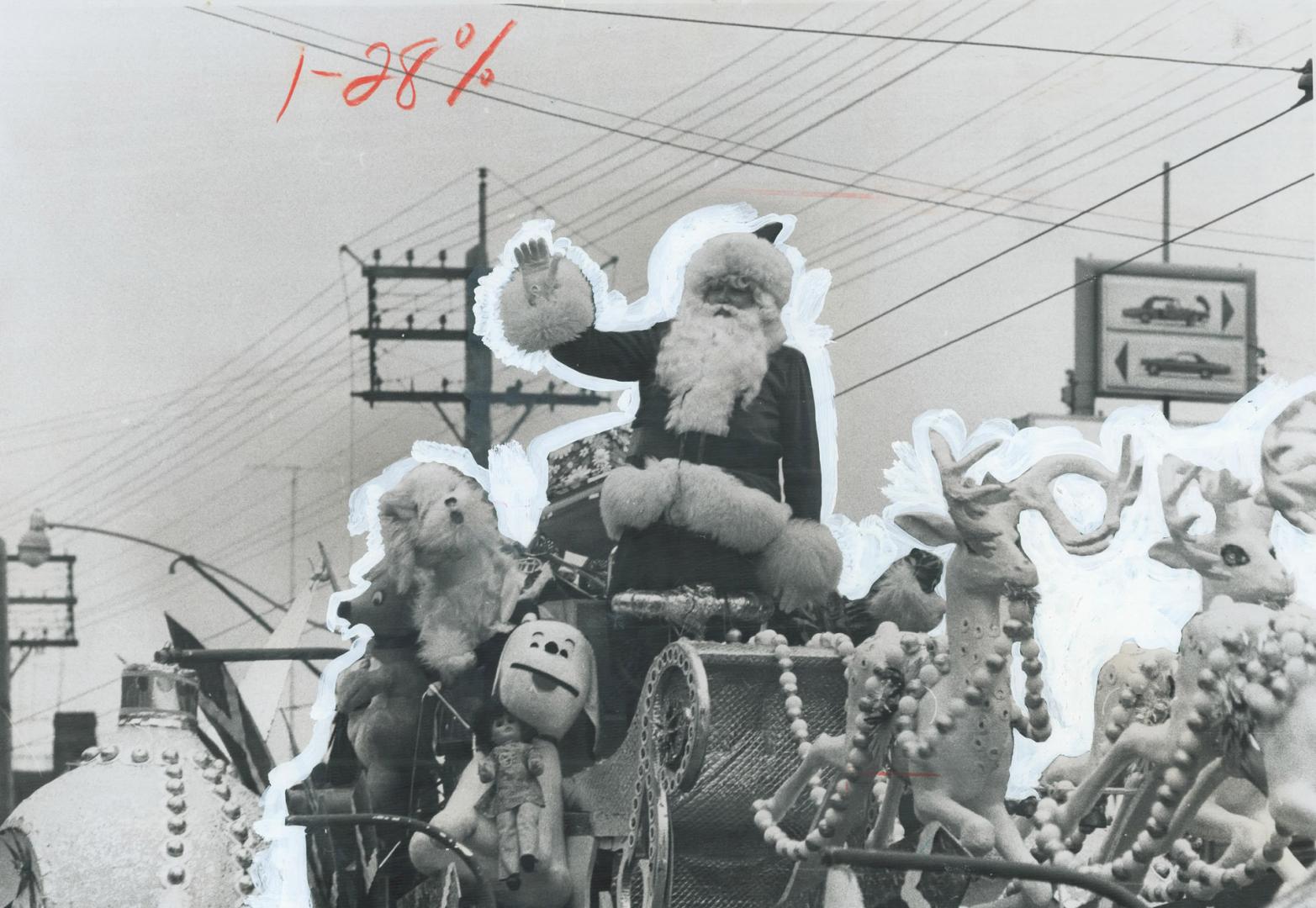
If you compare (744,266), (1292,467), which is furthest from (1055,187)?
(1292,467)

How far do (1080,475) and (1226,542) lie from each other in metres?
0.35

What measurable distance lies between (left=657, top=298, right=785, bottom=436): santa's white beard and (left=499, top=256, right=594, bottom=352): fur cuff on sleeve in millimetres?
246

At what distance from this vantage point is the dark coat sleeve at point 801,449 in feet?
14.5

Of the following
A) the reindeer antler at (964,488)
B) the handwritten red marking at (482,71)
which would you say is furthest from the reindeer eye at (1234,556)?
the handwritten red marking at (482,71)

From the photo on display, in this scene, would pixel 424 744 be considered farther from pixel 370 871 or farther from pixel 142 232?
pixel 142 232

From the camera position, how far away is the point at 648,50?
4668mm

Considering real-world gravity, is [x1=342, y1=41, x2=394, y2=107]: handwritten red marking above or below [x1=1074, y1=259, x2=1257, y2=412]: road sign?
above

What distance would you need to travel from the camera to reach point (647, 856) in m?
4.03

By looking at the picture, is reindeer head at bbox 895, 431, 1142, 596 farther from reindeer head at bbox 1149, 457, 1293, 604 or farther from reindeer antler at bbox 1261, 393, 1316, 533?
reindeer antler at bbox 1261, 393, 1316, 533

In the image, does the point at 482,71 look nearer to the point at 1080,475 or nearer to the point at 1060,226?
the point at 1060,226

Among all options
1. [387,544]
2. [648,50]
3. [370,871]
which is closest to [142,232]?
[387,544]

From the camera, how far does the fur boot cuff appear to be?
4273 mm

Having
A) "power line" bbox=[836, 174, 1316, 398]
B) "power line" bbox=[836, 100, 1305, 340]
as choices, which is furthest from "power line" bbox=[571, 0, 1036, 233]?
"power line" bbox=[836, 174, 1316, 398]

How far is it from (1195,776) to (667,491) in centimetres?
139
